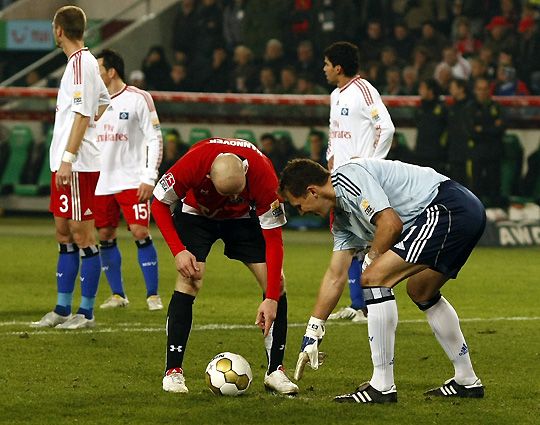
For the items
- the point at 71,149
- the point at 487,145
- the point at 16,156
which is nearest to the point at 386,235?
the point at 71,149

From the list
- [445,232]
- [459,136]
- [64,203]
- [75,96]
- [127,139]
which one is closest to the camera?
[445,232]

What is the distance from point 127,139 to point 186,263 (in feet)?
16.9

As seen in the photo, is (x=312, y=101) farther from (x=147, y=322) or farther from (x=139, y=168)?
(x=147, y=322)

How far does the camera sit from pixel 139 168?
40.3ft

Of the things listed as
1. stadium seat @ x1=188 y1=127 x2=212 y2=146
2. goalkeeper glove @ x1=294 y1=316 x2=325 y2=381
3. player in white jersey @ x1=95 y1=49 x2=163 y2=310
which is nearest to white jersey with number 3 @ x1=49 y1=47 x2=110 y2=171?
player in white jersey @ x1=95 y1=49 x2=163 y2=310

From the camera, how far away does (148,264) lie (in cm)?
1191

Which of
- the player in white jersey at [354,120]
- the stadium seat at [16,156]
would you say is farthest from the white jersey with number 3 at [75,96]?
the stadium seat at [16,156]

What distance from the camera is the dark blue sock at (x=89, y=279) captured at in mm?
10461

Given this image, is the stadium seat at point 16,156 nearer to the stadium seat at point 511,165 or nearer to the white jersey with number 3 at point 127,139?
the stadium seat at point 511,165

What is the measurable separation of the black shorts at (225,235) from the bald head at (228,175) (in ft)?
2.24

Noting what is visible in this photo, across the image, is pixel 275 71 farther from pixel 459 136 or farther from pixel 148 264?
pixel 148 264

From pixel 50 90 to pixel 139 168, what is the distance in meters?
9.41

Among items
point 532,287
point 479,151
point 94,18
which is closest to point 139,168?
point 532,287

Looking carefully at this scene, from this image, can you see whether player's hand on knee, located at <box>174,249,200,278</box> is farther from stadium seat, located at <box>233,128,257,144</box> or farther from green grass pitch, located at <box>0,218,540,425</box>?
stadium seat, located at <box>233,128,257,144</box>
